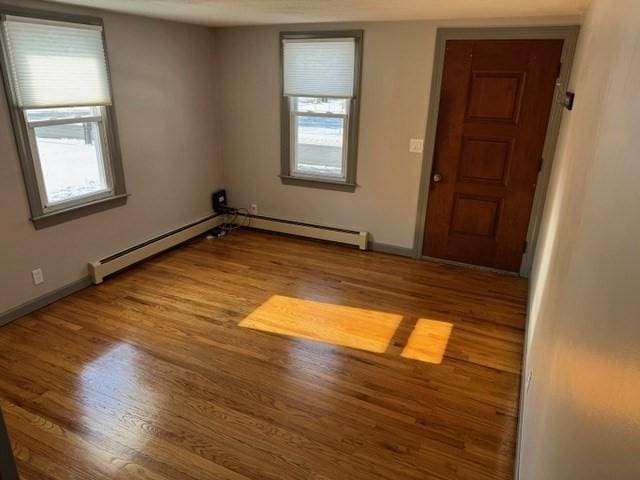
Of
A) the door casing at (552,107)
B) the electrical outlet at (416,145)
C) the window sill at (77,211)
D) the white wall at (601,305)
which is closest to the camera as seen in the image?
the white wall at (601,305)

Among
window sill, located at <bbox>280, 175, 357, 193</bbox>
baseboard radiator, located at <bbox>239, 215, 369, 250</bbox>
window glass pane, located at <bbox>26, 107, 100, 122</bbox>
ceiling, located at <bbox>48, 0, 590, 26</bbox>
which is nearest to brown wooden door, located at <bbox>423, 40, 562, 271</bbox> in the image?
ceiling, located at <bbox>48, 0, 590, 26</bbox>

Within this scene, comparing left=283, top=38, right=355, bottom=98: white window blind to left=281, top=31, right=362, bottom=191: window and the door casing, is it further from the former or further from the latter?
the door casing

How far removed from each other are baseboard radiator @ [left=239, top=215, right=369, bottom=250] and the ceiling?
2.03m

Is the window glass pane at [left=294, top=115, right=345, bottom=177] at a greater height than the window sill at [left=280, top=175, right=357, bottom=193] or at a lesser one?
greater

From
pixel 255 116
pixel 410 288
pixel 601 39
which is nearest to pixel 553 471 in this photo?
pixel 601 39

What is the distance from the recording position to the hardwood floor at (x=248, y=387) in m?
2.07

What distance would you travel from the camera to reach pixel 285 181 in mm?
4820

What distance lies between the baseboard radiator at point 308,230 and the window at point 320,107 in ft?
1.53

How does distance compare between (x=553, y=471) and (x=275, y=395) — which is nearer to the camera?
(x=553, y=471)

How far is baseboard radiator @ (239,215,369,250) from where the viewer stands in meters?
4.61

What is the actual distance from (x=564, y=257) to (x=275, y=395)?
166cm

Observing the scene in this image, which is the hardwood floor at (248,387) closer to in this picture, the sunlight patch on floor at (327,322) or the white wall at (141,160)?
the sunlight patch on floor at (327,322)

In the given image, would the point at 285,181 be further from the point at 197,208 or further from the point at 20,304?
the point at 20,304

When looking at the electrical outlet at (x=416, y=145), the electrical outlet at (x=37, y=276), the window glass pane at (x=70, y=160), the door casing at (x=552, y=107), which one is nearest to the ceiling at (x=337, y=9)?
the door casing at (x=552, y=107)
